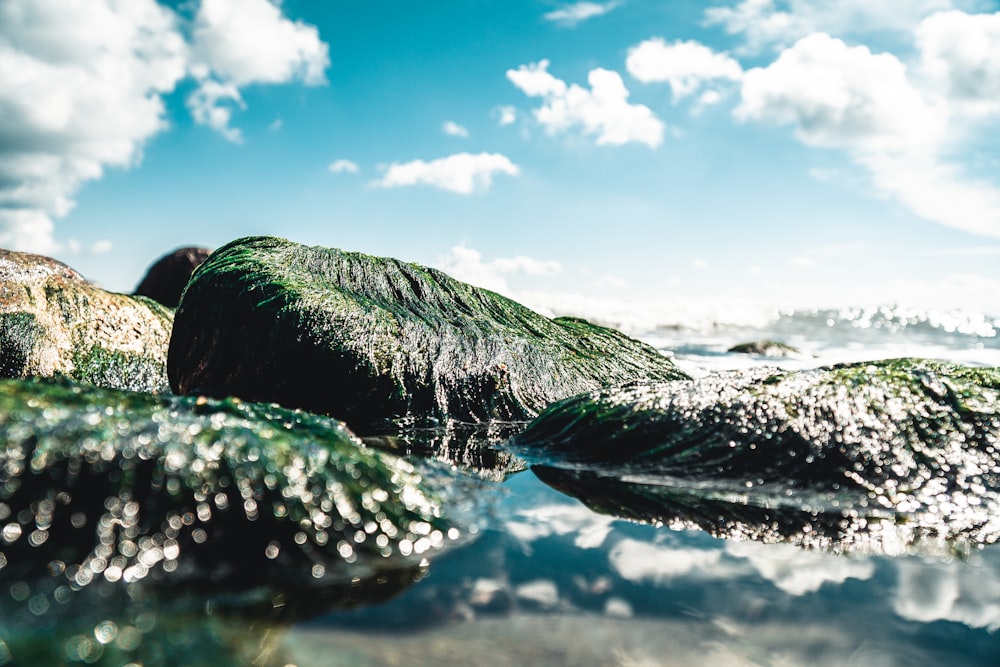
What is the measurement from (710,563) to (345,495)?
1267mm

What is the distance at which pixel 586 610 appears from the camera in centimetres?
194

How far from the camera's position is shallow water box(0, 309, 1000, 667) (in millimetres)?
1651

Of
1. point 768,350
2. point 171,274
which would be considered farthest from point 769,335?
point 171,274

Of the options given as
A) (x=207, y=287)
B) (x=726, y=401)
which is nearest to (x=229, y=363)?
(x=207, y=287)

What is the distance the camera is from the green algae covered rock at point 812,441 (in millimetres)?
3033

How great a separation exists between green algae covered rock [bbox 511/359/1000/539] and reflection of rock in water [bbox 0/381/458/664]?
47.9 inches

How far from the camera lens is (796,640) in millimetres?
1830

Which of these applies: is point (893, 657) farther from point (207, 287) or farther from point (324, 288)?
point (207, 287)

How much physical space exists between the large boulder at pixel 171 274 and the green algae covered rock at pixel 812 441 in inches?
507

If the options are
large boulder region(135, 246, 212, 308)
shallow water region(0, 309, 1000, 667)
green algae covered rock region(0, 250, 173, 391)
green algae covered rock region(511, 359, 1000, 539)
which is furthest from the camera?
large boulder region(135, 246, 212, 308)

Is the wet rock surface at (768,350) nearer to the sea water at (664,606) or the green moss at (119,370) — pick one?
the green moss at (119,370)

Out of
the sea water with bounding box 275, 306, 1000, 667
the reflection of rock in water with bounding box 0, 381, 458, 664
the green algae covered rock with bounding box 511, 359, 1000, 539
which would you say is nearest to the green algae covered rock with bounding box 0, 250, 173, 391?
the reflection of rock in water with bounding box 0, 381, 458, 664

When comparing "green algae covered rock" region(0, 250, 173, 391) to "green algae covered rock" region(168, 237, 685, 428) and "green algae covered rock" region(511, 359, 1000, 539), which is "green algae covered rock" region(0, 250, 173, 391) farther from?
"green algae covered rock" region(511, 359, 1000, 539)

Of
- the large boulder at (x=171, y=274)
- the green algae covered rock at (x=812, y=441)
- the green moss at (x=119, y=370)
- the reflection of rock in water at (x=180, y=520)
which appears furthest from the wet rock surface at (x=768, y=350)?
the reflection of rock in water at (x=180, y=520)
